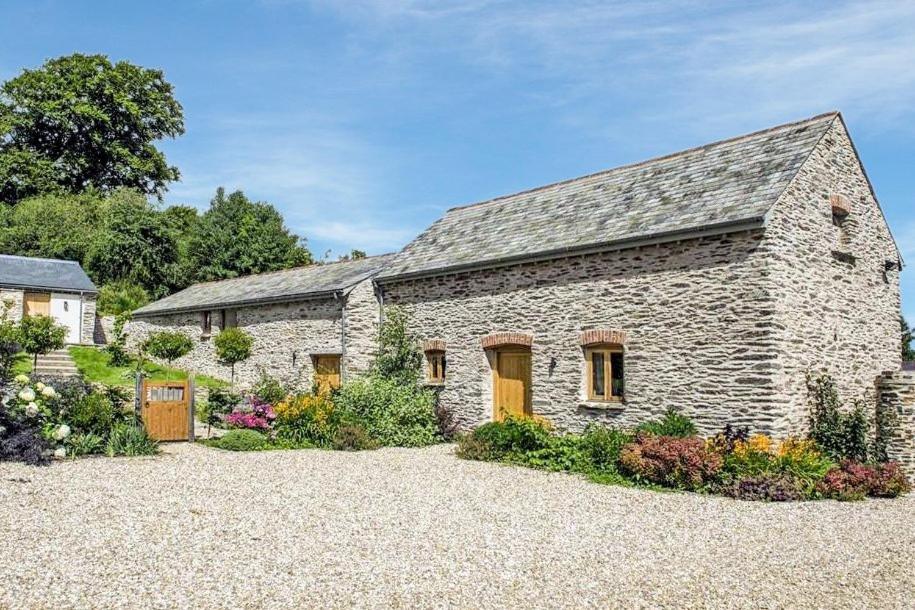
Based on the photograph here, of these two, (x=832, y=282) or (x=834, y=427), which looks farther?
(x=832, y=282)

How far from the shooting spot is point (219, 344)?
21062 mm

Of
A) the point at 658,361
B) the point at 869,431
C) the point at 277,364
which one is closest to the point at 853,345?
the point at 869,431

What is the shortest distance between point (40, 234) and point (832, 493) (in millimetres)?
36295

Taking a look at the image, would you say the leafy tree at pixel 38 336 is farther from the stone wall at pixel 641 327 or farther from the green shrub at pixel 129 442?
the stone wall at pixel 641 327

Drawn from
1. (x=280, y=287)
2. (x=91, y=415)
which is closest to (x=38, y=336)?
→ (x=280, y=287)

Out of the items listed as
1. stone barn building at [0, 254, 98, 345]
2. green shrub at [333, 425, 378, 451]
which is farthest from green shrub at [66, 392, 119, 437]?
stone barn building at [0, 254, 98, 345]

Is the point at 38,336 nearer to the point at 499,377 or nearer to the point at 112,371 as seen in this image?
the point at 112,371

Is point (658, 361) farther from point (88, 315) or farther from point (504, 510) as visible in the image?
point (88, 315)

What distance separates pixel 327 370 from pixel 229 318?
585cm

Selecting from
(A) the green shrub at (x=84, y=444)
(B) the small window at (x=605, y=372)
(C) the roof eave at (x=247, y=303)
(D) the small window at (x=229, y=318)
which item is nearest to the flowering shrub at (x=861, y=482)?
(B) the small window at (x=605, y=372)

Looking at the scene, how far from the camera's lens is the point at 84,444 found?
12.2 metres

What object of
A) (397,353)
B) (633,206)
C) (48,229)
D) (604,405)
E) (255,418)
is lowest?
(255,418)

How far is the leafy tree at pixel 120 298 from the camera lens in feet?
106

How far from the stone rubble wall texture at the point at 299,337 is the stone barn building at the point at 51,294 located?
6.65 metres
